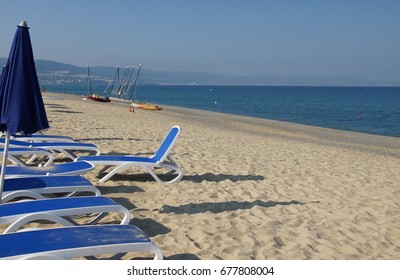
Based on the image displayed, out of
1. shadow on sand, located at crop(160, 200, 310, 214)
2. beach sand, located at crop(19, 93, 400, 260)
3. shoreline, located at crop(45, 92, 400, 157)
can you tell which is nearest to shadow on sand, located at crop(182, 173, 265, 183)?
beach sand, located at crop(19, 93, 400, 260)

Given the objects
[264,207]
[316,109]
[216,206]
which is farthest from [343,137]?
[316,109]

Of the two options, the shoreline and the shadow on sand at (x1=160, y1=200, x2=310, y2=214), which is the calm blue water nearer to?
the shoreline

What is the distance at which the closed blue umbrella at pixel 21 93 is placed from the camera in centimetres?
396

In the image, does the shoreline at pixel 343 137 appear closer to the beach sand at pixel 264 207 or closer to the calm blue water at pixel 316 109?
the calm blue water at pixel 316 109

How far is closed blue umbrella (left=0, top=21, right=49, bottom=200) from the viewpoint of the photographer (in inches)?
156

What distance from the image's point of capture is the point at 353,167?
895cm

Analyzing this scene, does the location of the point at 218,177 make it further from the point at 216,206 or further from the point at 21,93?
the point at 21,93

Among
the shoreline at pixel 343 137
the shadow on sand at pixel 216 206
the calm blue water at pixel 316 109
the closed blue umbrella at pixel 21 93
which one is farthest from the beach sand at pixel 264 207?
the calm blue water at pixel 316 109

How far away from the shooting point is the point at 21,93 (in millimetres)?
3990

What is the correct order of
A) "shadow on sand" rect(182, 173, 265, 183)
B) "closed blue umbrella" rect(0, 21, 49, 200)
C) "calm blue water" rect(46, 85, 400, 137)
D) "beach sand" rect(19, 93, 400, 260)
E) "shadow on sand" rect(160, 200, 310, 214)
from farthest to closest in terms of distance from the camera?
1. "calm blue water" rect(46, 85, 400, 137)
2. "shadow on sand" rect(182, 173, 265, 183)
3. "shadow on sand" rect(160, 200, 310, 214)
4. "beach sand" rect(19, 93, 400, 260)
5. "closed blue umbrella" rect(0, 21, 49, 200)

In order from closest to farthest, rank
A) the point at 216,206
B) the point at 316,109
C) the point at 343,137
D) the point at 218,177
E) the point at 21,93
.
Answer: the point at 21,93
the point at 216,206
the point at 218,177
the point at 343,137
the point at 316,109

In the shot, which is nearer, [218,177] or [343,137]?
[218,177]

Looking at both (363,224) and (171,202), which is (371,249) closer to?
(363,224)
